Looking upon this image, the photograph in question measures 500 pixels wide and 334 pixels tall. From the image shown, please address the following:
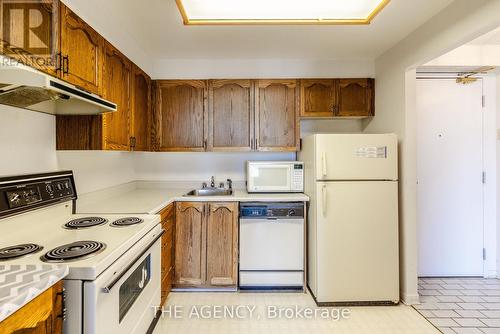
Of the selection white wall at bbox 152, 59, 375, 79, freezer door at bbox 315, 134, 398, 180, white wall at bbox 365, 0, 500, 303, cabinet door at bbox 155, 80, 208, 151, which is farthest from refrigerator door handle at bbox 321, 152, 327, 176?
cabinet door at bbox 155, 80, 208, 151

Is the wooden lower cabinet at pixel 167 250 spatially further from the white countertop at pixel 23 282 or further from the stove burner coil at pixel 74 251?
the white countertop at pixel 23 282

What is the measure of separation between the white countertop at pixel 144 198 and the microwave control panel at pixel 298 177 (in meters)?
0.14

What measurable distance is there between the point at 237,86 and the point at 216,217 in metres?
1.39

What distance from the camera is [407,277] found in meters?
2.43

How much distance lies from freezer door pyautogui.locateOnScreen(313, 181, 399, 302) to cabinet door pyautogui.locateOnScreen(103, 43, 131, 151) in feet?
5.51

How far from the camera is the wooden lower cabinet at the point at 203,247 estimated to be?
8.54 feet

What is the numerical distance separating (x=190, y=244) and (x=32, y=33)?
1933mm

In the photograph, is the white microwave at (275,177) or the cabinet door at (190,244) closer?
the cabinet door at (190,244)

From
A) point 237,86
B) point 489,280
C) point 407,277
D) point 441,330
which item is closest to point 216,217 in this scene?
point 237,86

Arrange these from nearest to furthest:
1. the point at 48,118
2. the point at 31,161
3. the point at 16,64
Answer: the point at 16,64
the point at 31,161
the point at 48,118

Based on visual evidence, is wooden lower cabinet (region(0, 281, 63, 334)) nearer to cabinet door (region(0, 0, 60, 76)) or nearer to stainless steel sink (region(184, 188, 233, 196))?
cabinet door (region(0, 0, 60, 76))

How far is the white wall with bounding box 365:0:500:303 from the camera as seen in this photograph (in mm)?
1918

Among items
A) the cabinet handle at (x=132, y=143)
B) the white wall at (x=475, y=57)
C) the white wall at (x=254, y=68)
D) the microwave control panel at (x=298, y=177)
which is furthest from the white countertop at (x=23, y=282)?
the white wall at (x=475, y=57)

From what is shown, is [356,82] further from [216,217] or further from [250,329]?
[250,329]
